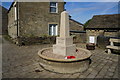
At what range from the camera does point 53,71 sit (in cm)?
488

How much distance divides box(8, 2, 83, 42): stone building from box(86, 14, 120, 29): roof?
24.1 feet

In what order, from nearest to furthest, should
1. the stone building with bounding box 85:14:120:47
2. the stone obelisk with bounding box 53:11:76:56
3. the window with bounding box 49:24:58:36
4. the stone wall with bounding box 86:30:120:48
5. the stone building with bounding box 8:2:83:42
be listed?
the stone obelisk with bounding box 53:11:76:56, the stone wall with bounding box 86:30:120:48, the stone building with bounding box 8:2:83:42, the window with bounding box 49:24:58:36, the stone building with bounding box 85:14:120:47

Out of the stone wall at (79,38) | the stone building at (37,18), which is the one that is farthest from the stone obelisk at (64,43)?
the stone wall at (79,38)

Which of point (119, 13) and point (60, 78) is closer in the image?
point (60, 78)

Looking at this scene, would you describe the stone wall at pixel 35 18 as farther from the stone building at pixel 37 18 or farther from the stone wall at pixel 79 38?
the stone wall at pixel 79 38

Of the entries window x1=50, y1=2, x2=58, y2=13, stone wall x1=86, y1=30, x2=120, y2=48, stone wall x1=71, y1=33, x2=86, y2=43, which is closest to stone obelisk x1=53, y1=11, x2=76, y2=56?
stone wall x1=86, y1=30, x2=120, y2=48

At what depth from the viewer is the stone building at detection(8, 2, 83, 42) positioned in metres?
14.0

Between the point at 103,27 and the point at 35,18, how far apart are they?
11686 millimetres

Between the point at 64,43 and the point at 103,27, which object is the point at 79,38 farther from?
the point at 64,43

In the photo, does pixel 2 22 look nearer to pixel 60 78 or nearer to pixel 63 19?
pixel 63 19

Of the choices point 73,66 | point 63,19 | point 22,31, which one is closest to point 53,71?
point 73,66

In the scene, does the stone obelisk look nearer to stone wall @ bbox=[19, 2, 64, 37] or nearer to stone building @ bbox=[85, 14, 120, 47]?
stone wall @ bbox=[19, 2, 64, 37]

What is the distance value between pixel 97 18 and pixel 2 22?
28.0 metres

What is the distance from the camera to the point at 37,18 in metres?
14.8
